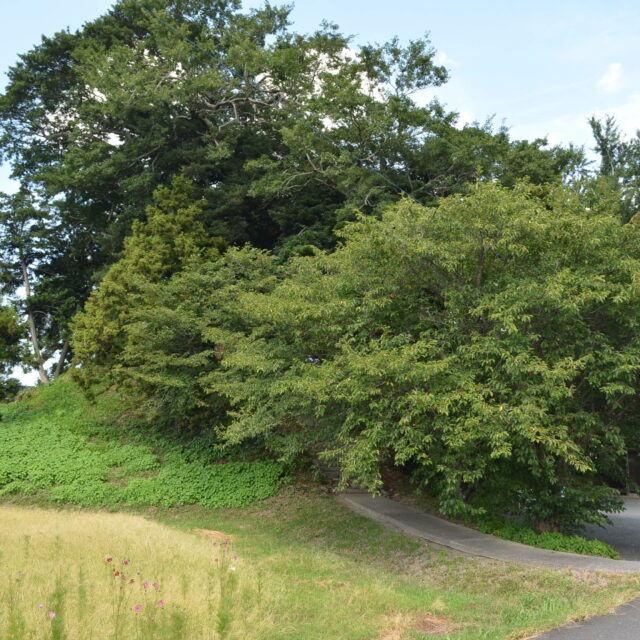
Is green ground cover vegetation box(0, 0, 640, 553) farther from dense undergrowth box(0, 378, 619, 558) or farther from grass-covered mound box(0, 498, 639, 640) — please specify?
grass-covered mound box(0, 498, 639, 640)

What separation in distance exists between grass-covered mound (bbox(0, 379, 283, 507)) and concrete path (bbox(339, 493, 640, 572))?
8.83ft

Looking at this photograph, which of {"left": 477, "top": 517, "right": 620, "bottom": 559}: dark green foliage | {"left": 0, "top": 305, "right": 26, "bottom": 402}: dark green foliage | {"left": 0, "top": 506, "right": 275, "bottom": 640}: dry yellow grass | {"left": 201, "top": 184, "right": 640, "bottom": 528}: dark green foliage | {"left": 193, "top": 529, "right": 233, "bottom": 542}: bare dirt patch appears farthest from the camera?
{"left": 0, "top": 305, "right": 26, "bottom": 402}: dark green foliage

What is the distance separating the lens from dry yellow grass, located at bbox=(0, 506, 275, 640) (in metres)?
4.81

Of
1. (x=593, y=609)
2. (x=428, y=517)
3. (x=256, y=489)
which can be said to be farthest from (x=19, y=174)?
(x=593, y=609)

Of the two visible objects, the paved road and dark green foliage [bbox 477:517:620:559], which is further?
the paved road

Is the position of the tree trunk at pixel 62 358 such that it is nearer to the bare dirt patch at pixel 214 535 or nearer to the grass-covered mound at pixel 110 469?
the grass-covered mound at pixel 110 469

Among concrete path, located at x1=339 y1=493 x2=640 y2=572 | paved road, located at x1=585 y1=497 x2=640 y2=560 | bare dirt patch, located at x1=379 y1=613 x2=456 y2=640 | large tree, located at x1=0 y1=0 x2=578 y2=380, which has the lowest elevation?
paved road, located at x1=585 y1=497 x2=640 y2=560

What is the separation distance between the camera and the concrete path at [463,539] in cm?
866

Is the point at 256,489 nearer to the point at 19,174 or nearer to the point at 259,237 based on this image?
the point at 259,237

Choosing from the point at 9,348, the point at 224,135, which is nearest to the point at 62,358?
the point at 9,348

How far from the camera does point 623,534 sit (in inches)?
543

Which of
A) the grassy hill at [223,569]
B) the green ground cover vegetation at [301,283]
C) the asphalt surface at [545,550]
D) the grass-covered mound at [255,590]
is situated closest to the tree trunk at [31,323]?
the green ground cover vegetation at [301,283]

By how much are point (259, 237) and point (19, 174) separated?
40.7 feet

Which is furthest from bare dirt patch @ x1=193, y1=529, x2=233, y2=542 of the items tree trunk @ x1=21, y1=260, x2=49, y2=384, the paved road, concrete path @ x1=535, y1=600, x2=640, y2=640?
tree trunk @ x1=21, y1=260, x2=49, y2=384
